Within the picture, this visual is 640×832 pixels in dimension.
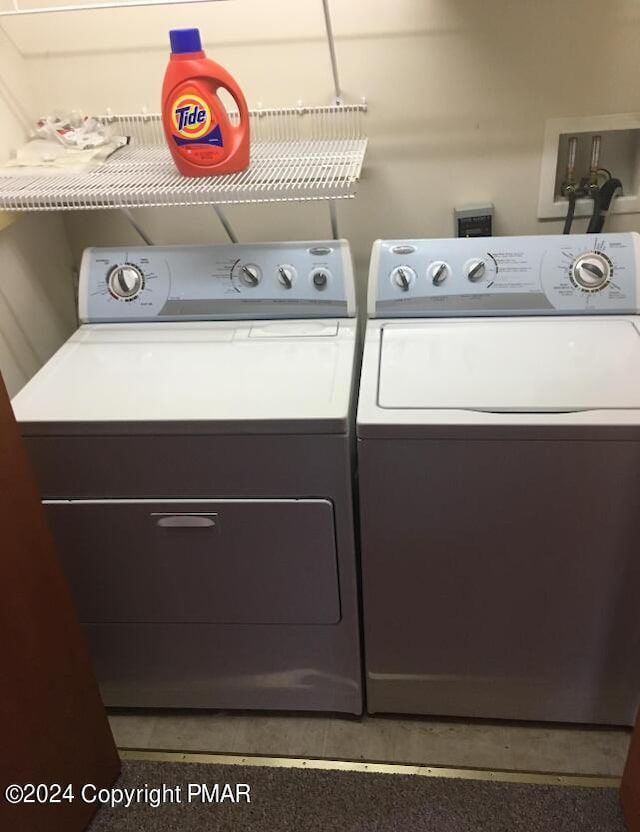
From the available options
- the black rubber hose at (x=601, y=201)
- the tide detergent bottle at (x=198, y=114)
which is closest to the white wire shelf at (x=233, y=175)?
the tide detergent bottle at (x=198, y=114)

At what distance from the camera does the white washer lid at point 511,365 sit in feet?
4.56

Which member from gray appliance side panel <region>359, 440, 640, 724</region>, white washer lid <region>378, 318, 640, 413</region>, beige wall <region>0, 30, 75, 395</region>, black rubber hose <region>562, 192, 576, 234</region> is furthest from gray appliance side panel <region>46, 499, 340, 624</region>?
black rubber hose <region>562, 192, 576, 234</region>

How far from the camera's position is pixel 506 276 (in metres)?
1.71

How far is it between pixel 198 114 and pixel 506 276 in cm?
76

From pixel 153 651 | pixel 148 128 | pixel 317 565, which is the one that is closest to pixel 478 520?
pixel 317 565

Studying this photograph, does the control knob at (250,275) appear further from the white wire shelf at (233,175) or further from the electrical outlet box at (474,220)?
the electrical outlet box at (474,220)

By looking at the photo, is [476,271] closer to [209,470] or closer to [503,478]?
[503,478]

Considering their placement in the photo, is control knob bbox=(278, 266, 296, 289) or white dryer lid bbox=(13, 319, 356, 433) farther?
control knob bbox=(278, 266, 296, 289)

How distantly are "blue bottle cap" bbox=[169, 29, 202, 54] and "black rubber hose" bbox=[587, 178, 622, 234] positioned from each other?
3.29 ft

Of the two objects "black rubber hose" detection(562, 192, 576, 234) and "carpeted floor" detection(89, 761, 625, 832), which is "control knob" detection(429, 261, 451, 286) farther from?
"carpeted floor" detection(89, 761, 625, 832)

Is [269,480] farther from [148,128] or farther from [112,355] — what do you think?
[148,128]

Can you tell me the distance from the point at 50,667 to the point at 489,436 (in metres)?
0.94

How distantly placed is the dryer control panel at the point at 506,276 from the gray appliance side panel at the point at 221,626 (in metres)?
0.49

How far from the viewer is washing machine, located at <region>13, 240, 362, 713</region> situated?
57.1 inches
